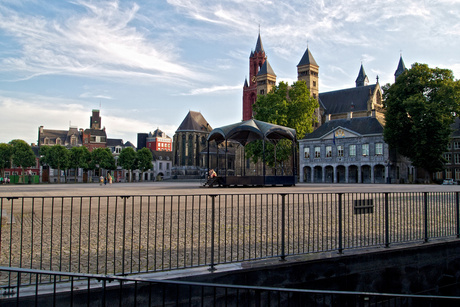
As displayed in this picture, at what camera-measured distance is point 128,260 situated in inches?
245

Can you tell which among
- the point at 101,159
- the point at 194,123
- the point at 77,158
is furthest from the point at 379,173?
the point at 194,123

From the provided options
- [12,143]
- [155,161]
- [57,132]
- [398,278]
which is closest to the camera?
[398,278]

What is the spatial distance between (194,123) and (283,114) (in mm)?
52809

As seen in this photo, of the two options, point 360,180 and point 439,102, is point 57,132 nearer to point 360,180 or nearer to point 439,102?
point 360,180

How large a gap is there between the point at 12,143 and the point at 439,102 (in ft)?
242

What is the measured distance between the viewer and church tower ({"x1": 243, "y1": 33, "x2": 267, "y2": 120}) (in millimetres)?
96375

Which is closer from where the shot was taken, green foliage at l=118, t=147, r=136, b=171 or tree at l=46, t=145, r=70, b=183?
tree at l=46, t=145, r=70, b=183

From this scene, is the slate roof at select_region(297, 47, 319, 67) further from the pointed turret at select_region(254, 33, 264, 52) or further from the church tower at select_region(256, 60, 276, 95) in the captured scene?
the pointed turret at select_region(254, 33, 264, 52)

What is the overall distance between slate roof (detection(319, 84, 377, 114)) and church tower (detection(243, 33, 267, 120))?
21.5 meters

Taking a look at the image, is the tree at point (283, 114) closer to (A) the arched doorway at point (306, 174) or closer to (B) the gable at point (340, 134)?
(B) the gable at point (340, 134)

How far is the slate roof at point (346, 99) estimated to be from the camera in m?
72.1

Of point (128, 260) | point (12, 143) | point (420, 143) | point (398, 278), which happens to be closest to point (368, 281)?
point (398, 278)

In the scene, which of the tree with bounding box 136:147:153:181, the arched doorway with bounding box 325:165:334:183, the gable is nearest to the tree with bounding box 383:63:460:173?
the gable

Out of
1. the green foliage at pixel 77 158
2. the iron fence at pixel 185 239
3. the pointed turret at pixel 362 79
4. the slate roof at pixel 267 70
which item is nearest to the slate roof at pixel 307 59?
the slate roof at pixel 267 70
